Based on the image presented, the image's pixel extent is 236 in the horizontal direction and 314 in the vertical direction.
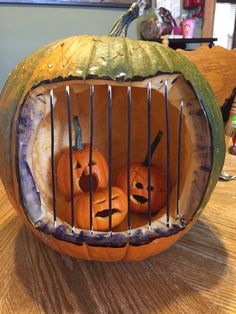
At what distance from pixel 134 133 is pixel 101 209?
0.19 metres

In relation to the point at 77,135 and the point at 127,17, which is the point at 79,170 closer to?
the point at 77,135

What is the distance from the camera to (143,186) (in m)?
0.53

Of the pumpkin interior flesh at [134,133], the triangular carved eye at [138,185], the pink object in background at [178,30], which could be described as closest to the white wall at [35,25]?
the pink object in background at [178,30]

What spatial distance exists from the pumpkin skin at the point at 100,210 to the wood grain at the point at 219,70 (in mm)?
901

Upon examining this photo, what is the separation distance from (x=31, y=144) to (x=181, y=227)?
0.71ft

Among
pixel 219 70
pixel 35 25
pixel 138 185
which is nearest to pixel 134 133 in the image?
pixel 138 185

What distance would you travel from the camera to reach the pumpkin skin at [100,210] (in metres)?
0.45

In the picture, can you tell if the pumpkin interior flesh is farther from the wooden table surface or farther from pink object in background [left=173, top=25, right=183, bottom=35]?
pink object in background [left=173, top=25, right=183, bottom=35]

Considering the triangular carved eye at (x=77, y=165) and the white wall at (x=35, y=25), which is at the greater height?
the white wall at (x=35, y=25)

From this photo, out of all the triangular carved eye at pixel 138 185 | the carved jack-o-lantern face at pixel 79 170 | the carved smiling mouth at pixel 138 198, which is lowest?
the carved smiling mouth at pixel 138 198

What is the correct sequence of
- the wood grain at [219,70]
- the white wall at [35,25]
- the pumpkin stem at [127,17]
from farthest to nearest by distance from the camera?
the white wall at [35,25] → the wood grain at [219,70] → the pumpkin stem at [127,17]

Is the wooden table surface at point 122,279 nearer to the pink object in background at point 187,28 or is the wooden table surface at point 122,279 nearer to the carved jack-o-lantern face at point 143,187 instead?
the carved jack-o-lantern face at point 143,187

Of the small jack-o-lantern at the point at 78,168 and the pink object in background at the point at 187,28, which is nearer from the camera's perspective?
the small jack-o-lantern at the point at 78,168

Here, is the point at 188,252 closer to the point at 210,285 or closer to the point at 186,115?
the point at 210,285
